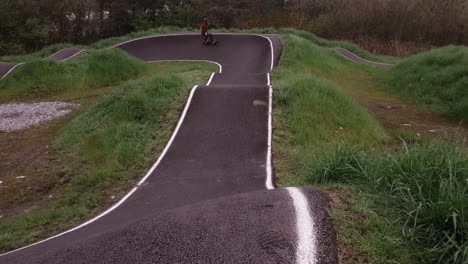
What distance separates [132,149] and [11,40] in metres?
27.3

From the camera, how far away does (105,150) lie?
391 inches

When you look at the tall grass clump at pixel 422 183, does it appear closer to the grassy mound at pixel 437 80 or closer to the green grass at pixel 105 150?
the green grass at pixel 105 150

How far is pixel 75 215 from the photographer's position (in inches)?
287

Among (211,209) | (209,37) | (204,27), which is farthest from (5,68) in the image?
(211,209)

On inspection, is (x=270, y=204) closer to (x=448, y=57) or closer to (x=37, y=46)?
(x=448, y=57)

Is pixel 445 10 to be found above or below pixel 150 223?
above

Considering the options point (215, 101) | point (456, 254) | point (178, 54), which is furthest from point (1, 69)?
point (456, 254)

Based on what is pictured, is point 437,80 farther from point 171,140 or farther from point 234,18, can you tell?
point 234,18

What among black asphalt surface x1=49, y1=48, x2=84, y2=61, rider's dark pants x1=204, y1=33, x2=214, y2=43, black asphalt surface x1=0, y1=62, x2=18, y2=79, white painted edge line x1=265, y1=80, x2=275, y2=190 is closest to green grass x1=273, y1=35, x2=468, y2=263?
white painted edge line x1=265, y1=80, x2=275, y2=190

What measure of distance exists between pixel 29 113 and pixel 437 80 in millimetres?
15365

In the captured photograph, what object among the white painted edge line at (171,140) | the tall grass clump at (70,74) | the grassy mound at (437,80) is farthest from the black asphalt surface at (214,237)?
the tall grass clump at (70,74)

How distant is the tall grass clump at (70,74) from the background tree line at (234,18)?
13771 millimetres

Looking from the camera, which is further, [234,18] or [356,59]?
[234,18]

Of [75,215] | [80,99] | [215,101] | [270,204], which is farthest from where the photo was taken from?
[80,99]
